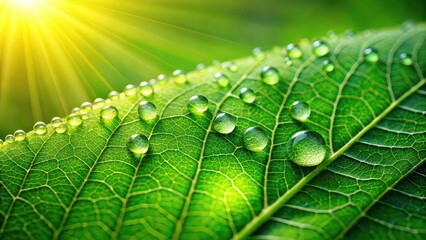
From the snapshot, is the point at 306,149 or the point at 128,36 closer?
the point at 306,149

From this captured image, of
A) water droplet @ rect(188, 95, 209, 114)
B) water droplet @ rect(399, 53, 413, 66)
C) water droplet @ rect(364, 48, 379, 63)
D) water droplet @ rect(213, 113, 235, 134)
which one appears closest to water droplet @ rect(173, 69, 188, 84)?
water droplet @ rect(188, 95, 209, 114)

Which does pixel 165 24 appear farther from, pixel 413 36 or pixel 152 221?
pixel 152 221

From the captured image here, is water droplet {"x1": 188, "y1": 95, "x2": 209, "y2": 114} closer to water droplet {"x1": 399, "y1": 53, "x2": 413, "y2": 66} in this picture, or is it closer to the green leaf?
the green leaf

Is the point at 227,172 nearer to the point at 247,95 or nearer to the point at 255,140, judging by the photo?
the point at 255,140

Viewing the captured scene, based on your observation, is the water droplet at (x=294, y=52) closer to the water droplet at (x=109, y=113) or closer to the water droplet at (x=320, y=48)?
the water droplet at (x=320, y=48)

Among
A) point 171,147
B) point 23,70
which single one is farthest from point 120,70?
point 171,147

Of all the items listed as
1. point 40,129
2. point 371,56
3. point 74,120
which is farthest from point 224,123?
point 371,56
